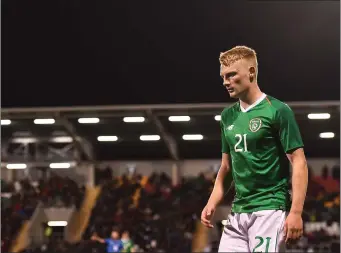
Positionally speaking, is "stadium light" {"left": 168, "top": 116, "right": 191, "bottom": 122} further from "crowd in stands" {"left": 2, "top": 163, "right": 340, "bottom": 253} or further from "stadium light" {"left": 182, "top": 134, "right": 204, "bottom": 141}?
"crowd in stands" {"left": 2, "top": 163, "right": 340, "bottom": 253}

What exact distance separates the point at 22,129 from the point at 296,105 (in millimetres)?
6072

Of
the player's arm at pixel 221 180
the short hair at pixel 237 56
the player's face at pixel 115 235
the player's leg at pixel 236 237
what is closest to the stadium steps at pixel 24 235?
the player's face at pixel 115 235

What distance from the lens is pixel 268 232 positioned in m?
3.03

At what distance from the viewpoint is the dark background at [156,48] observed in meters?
12.4

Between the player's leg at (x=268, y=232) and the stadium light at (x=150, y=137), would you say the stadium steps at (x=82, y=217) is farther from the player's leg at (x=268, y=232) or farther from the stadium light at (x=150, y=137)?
the player's leg at (x=268, y=232)

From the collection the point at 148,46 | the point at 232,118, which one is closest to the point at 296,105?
the point at 148,46

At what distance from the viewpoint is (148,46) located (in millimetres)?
12875

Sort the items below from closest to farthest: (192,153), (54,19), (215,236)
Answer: (54,19), (215,236), (192,153)

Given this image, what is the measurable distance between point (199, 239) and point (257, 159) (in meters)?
10.8

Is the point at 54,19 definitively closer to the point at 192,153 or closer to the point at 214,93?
the point at 214,93

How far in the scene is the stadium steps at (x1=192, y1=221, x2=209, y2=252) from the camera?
13.4 meters

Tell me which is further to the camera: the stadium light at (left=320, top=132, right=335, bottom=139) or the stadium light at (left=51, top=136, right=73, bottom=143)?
the stadium light at (left=51, top=136, right=73, bottom=143)

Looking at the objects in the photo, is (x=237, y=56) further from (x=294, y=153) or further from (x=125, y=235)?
(x=125, y=235)

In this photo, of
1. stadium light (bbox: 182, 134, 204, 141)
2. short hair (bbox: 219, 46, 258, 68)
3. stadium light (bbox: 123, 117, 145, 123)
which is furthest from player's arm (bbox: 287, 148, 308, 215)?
stadium light (bbox: 182, 134, 204, 141)
